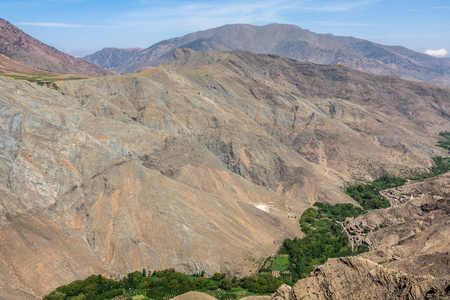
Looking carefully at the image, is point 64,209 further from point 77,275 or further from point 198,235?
point 198,235

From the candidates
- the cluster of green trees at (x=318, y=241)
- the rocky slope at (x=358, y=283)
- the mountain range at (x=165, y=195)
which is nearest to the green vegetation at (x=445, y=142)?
the mountain range at (x=165, y=195)

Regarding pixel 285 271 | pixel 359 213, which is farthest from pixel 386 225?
pixel 285 271

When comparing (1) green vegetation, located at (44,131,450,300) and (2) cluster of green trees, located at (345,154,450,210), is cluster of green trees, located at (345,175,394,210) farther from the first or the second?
(1) green vegetation, located at (44,131,450,300)

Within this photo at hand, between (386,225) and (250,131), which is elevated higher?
(250,131)

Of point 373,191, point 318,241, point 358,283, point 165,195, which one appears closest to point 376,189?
point 373,191

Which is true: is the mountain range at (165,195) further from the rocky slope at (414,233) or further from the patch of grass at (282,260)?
the patch of grass at (282,260)

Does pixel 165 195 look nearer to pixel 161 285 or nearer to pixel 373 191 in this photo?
pixel 161 285
